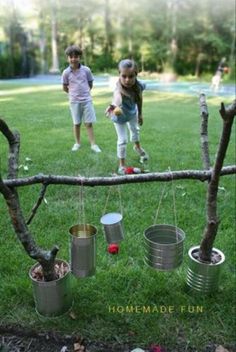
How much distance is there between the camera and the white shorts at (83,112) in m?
1.00

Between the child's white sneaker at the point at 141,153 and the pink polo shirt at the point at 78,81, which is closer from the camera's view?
the pink polo shirt at the point at 78,81

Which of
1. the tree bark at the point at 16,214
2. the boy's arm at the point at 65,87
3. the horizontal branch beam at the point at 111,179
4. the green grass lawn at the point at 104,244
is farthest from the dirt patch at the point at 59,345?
the boy's arm at the point at 65,87

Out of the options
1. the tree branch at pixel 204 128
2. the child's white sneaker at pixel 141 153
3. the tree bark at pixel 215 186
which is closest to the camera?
the tree bark at pixel 215 186

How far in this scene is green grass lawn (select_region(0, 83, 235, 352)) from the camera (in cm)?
115

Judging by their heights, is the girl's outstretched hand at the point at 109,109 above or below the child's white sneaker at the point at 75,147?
above

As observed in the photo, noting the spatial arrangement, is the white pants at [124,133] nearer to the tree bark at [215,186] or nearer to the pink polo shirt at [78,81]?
the pink polo shirt at [78,81]

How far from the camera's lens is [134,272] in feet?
5.10

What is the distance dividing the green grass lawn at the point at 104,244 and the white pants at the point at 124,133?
28 mm

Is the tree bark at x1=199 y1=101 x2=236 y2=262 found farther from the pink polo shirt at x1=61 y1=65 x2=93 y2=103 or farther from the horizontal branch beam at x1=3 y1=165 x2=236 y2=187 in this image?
the pink polo shirt at x1=61 y1=65 x2=93 y2=103

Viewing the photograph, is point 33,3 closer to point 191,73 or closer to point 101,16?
point 101,16

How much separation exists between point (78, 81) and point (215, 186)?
427 mm

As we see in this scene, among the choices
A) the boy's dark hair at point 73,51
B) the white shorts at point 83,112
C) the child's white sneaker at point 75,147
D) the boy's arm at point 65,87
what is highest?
the boy's dark hair at point 73,51

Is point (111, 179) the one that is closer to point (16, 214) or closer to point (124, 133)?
point (124, 133)

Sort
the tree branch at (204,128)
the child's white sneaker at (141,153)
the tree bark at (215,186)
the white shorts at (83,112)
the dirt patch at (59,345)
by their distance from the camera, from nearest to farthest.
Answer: the tree bark at (215,186) → the white shorts at (83,112) → the tree branch at (204,128) → the dirt patch at (59,345) → the child's white sneaker at (141,153)
